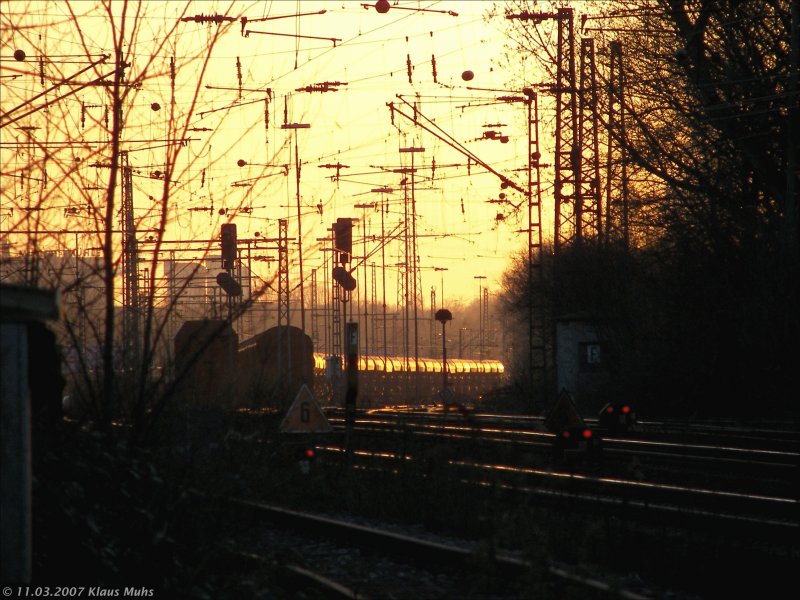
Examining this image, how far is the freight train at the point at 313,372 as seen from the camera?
23766 millimetres

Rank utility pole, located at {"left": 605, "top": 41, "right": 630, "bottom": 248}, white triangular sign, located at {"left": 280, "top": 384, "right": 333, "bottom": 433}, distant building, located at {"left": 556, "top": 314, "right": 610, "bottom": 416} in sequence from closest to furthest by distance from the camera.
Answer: white triangular sign, located at {"left": 280, "top": 384, "right": 333, "bottom": 433} → utility pole, located at {"left": 605, "top": 41, "right": 630, "bottom": 248} → distant building, located at {"left": 556, "top": 314, "right": 610, "bottom": 416}

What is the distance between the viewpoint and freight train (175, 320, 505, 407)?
2377cm

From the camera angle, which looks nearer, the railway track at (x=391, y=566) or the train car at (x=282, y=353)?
the railway track at (x=391, y=566)

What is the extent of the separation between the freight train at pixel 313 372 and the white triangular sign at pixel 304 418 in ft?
3.47

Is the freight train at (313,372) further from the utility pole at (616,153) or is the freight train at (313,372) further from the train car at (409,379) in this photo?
the utility pole at (616,153)

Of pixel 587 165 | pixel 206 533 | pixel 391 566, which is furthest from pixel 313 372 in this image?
pixel 206 533

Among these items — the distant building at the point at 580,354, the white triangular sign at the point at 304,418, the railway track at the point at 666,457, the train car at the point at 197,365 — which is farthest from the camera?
the distant building at the point at 580,354

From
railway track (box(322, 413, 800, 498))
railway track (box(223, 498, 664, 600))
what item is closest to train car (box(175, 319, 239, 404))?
railway track (box(223, 498, 664, 600))

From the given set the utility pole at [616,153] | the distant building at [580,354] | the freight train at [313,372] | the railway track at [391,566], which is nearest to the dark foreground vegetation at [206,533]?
the railway track at [391,566]

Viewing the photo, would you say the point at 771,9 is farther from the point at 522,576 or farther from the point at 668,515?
the point at 522,576

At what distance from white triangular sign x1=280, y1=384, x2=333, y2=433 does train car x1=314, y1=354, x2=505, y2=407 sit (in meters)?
36.5

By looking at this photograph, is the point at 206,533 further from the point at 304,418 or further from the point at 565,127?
the point at 565,127

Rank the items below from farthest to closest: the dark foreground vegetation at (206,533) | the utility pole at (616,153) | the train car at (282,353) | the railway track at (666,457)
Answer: the train car at (282,353)
the utility pole at (616,153)
the railway track at (666,457)
the dark foreground vegetation at (206,533)

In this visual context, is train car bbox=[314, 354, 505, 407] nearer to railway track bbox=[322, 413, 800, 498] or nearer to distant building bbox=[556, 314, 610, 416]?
distant building bbox=[556, 314, 610, 416]
